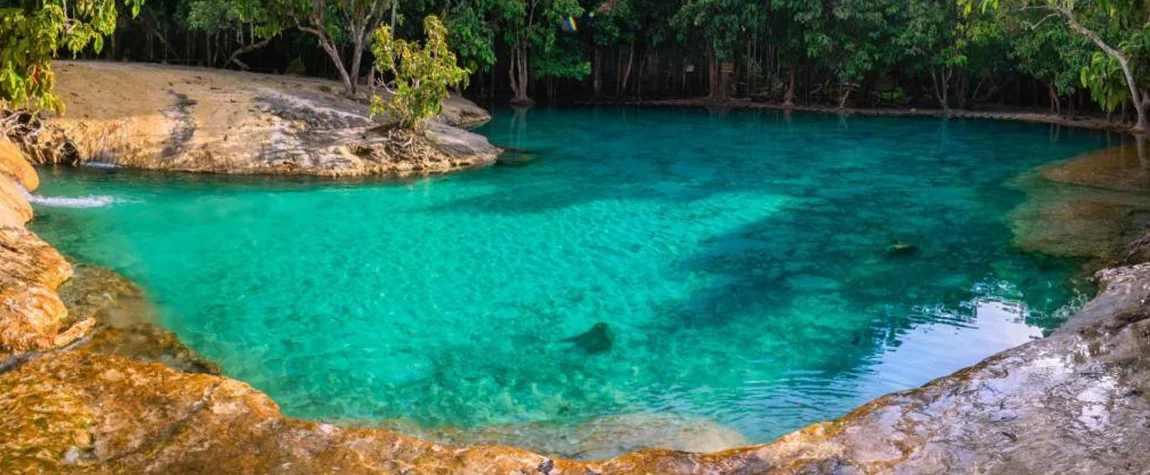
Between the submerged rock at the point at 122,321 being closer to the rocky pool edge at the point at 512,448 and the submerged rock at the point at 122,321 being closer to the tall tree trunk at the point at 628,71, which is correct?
the rocky pool edge at the point at 512,448

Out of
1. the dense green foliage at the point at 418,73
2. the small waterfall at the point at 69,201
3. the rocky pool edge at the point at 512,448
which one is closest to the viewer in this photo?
the rocky pool edge at the point at 512,448

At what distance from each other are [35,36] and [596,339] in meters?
4.72

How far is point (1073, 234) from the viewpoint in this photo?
32.1 ft

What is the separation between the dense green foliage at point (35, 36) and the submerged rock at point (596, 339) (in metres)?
4.51

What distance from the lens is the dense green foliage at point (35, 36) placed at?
700 cm

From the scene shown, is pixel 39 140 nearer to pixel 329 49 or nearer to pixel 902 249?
pixel 329 49

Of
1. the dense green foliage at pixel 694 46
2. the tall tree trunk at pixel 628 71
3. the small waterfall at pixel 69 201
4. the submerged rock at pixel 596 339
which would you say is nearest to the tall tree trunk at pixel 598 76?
the dense green foliage at pixel 694 46

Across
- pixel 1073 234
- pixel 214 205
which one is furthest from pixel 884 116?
pixel 214 205

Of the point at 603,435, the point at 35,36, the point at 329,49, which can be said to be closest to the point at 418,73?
the point at 329,49

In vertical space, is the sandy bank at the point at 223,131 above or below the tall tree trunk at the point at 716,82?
below

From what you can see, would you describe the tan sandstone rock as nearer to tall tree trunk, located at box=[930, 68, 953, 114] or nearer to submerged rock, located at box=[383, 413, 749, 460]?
submerged rock, located at box=[383, 413, 749, 460]

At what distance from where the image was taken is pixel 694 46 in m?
27.8

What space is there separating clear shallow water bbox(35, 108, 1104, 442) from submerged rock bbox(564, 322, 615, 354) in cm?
9

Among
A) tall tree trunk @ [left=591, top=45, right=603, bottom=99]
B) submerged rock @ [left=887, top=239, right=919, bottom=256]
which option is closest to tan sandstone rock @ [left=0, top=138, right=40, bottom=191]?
submerged rock @ [left=887, top=239, right=919, bottom=256]
